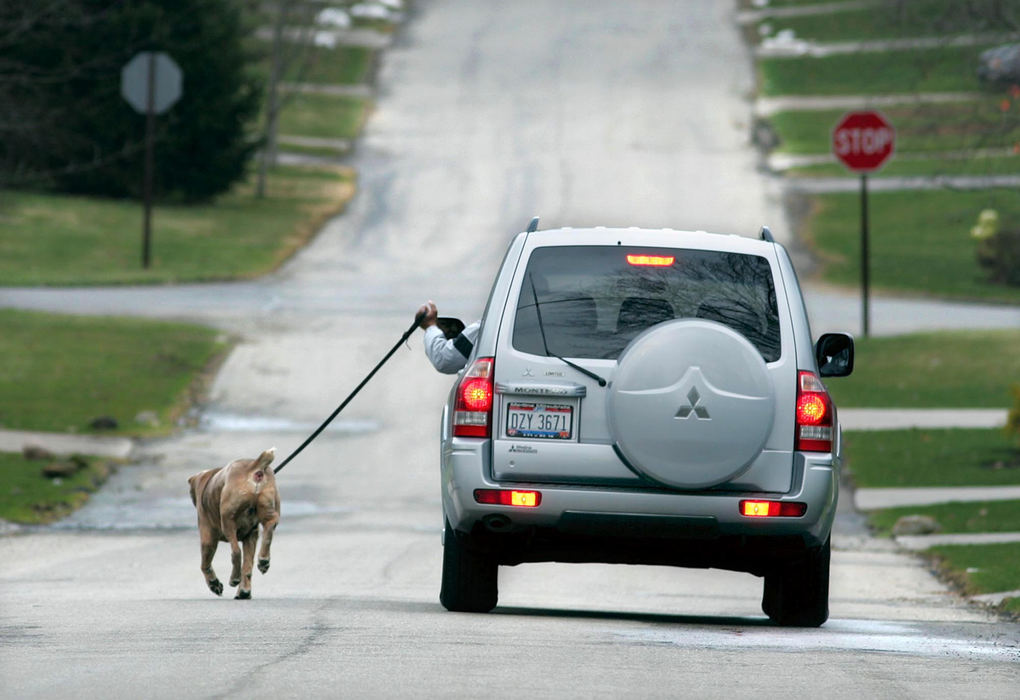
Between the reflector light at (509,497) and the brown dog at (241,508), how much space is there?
129 centimetres

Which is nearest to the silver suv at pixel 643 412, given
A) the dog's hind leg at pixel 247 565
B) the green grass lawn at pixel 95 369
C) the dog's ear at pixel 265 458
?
the dog's ear at pixel 265 458

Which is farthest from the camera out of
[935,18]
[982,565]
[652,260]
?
[935,18]

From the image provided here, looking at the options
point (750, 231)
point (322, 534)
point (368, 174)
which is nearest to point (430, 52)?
point (368, 174)

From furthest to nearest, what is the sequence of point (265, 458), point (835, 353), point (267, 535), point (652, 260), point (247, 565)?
point (247, 565) → point (267, 535) → point (265, 458) → point (835, 353) → point (652, 260)

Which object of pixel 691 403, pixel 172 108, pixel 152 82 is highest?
pixel 152 82

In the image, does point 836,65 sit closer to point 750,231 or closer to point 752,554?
point 750,231

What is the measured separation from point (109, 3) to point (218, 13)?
12.9 feet

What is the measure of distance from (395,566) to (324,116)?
44794mm

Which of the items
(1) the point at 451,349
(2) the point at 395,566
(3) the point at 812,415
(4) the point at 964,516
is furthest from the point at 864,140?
(3) the point at 812,415

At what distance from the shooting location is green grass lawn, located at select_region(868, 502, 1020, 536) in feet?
55.5

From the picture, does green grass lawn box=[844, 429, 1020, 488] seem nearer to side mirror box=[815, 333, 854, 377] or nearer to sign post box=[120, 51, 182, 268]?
side mirror box=[815, 333, 854, 377]

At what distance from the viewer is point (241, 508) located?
10328mm

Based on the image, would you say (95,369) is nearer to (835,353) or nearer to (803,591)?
(803,591)

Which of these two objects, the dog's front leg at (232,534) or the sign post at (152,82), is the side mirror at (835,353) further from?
the sign post at (152,82)
